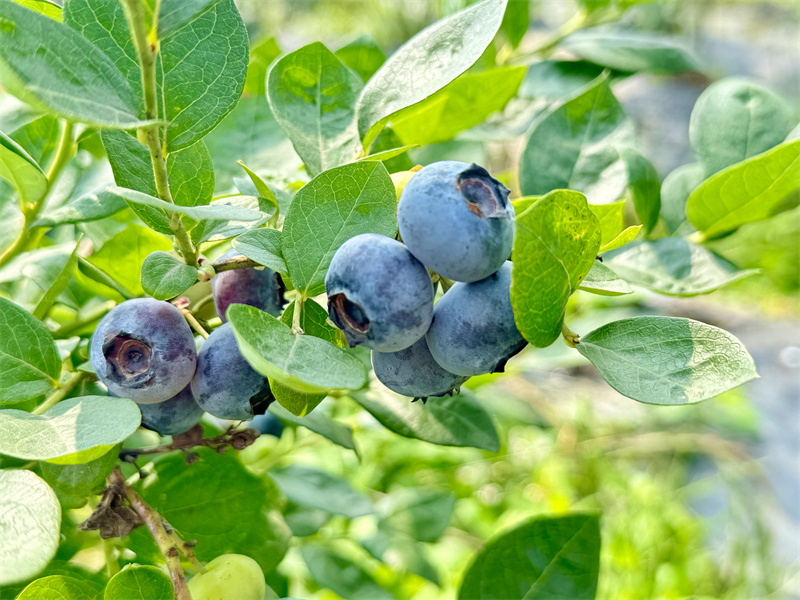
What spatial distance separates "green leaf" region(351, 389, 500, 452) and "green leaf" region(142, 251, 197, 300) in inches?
9.5

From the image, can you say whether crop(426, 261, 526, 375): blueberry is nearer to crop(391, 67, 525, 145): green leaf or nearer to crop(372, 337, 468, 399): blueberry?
Answer: crop(372, 337, 468, 399): blueberry

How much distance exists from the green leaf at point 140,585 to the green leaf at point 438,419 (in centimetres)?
23

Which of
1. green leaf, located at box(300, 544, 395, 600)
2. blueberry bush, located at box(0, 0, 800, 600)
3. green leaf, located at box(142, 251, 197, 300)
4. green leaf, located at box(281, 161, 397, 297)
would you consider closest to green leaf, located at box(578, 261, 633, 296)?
blueberry bush, located at box(0, 0, 800, 600)

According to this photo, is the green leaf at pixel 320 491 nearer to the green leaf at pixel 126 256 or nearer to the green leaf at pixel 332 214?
the green leaf at pixel 126 256

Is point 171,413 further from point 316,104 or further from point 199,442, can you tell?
point 316,104

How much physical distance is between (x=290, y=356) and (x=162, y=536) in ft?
0.61

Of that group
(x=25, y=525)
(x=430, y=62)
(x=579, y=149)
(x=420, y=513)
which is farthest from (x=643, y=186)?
(x=420, y=513)

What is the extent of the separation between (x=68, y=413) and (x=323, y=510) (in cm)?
46

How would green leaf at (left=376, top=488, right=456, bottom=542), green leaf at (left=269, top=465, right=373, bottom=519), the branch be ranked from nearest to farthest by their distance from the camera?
the branch < green leaf at (left=269, top=465, right=373, bottom=519) < green leaf at (left=376, top=488, right=456, bottom=542)

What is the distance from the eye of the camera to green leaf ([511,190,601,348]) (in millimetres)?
302

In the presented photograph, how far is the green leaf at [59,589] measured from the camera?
0.38 meters

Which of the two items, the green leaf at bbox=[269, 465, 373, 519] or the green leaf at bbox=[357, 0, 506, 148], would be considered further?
the green leaf at bbox=[269, 465, 373, 519]

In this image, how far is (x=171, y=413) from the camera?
432 millimetres

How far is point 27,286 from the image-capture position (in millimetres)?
648
